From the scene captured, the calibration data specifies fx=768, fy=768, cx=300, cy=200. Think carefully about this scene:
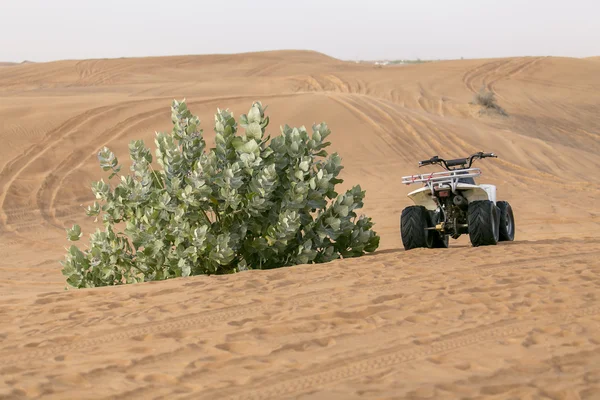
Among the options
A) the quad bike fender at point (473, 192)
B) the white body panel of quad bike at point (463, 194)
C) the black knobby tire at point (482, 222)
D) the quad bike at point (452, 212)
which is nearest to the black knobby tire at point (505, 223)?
the quad bike at point (452, 212)

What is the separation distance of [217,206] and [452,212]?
302cm

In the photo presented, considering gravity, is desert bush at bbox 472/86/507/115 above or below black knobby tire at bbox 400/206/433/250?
above

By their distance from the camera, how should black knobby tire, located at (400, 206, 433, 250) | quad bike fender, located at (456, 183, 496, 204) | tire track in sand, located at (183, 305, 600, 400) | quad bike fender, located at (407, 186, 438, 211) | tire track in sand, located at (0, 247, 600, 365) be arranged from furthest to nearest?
quad bike fender, located at (407, 186, 438, 211) < black knobby tire, located at (400, 206, 433, 250) < quad bike fender, located at (456, 183, 496, 204) < tire track in sand, located at (0, 247, 600, 365) < tire track in sand, located at (183, 305, 600, 400)

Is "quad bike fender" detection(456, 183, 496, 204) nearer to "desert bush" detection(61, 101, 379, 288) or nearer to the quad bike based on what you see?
the quad bike

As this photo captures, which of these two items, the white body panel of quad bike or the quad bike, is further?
the white body panel of quad bike

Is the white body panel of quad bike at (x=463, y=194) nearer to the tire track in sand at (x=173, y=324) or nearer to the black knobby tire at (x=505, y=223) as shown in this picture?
the black knobby tire at (x=505, y=223)

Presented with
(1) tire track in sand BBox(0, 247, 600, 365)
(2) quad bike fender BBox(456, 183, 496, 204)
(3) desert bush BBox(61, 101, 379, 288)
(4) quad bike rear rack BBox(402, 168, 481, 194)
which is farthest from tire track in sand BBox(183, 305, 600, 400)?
(2) quad bike fender BBox(456, 183, 496, 204)

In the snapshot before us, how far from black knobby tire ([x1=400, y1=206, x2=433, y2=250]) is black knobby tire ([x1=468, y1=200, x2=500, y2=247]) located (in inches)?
23.3

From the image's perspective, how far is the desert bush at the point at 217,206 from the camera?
8.00 meters

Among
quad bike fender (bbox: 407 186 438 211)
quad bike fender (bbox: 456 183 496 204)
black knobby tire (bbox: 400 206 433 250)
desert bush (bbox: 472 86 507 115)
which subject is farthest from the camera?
desert bush (bbox: 472 86 507 115)

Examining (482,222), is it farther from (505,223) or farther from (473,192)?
(505,223)

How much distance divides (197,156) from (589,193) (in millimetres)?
11505

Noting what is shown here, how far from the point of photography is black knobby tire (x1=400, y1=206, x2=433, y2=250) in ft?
30.6

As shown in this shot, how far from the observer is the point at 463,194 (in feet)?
31.1
